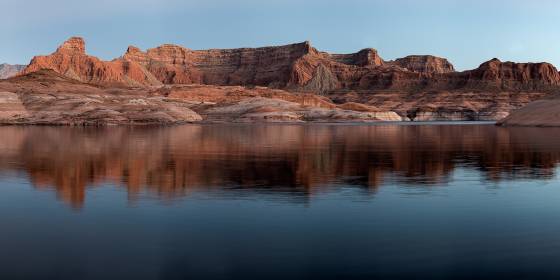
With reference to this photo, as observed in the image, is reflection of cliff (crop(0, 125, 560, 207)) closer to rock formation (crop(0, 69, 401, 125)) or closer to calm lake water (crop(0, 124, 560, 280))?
calm lake water (crop(0, 124, 560, 280))

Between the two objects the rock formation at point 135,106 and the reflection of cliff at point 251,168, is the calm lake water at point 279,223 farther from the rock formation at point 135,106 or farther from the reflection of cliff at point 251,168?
the rock formation at point 135,106

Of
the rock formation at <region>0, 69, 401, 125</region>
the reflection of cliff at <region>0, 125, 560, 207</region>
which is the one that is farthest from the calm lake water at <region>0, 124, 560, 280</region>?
the rock formation at <region>0, 69, 401, 125</region>

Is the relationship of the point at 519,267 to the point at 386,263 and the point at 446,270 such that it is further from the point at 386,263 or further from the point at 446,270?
the point at 386,263

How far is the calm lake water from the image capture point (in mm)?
10805

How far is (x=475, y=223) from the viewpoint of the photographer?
14.6 metres

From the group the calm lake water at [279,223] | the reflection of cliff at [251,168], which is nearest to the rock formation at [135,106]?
the reflection of cliff at [251,168]

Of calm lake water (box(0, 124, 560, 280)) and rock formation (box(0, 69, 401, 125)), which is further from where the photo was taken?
rock formation (box(0, 69, 401, 125))

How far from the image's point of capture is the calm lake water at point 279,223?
10.8 meters

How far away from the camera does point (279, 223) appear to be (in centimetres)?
1445

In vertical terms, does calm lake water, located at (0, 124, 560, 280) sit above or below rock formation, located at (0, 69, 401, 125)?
below

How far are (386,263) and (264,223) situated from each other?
4.19m

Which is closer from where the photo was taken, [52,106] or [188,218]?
[188,218]

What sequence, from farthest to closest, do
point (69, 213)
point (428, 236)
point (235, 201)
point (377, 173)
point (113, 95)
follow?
1. point (113, 95)
2. point (377, 173)
3. point (235, 201)
4. point (69, 213)
5. point (428, 236)

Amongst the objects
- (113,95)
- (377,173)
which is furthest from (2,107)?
(377,173)
